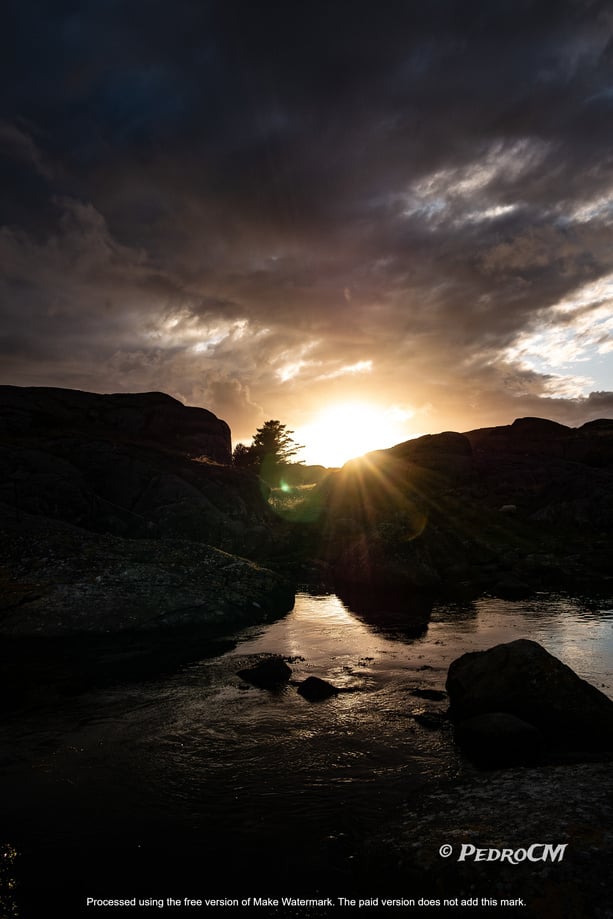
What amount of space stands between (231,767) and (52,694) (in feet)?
23.4

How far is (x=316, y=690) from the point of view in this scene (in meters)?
15.2

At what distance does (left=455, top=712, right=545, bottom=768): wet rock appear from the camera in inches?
432

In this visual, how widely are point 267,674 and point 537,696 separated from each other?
7812mm

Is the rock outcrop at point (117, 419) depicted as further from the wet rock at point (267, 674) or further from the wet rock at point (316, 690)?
the wet rock at point (316, 690)

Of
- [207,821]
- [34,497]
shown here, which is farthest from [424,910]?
[34,497]

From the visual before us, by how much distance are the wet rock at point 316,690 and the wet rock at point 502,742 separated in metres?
4.38

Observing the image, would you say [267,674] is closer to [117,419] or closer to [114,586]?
[114,586]

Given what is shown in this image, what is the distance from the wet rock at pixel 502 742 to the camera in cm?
1097

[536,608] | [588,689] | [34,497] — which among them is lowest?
[536,608]

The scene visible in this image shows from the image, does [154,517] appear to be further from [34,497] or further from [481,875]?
[481,875]

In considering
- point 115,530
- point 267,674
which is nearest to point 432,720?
point 267,674

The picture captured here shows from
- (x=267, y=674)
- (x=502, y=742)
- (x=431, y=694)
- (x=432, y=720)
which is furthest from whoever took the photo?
(x=267, y=674)

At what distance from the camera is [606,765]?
955 centimetres

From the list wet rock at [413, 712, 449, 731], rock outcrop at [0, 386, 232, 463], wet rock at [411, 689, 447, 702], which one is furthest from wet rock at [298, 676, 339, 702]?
rock outcrop at [0, 386, 232, 463]
